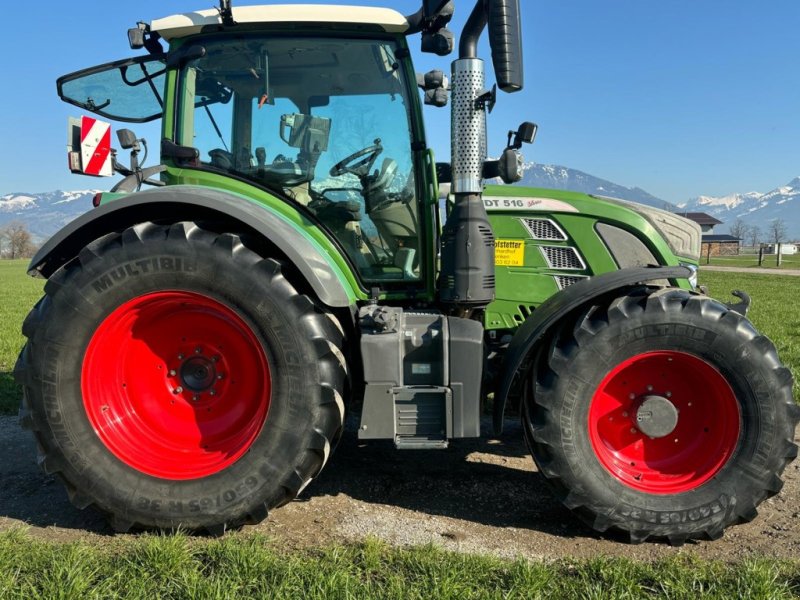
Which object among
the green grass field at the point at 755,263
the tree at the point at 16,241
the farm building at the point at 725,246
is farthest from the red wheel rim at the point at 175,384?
the tree at the point at 16,241

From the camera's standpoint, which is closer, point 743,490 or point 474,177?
point 743,490

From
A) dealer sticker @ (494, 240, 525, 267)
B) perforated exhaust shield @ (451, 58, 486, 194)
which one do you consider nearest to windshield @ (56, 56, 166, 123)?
perforated exhaust shield @ (451, 58, 486, 194)

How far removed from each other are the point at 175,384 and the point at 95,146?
1.41 meters

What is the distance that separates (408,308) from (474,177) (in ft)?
2.85

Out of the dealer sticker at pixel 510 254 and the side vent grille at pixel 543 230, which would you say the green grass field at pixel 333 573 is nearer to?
the dealer sticker at pixel 510 254

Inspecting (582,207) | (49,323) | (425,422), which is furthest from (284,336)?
(582,207)

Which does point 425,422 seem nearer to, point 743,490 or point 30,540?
point 743,490

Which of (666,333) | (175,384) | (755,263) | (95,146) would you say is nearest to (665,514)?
(666,333)

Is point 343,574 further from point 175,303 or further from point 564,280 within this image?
point 564,280

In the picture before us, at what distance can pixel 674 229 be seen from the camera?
3.78m

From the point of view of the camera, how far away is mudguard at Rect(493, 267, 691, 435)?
2945 mm

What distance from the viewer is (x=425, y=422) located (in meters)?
3.10

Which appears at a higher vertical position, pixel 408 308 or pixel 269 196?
pixel 269 196

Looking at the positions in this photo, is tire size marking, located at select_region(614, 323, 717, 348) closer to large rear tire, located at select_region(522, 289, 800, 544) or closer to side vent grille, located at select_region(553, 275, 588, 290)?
large rear tire, located at select_region(522, 289, 800, 544)
